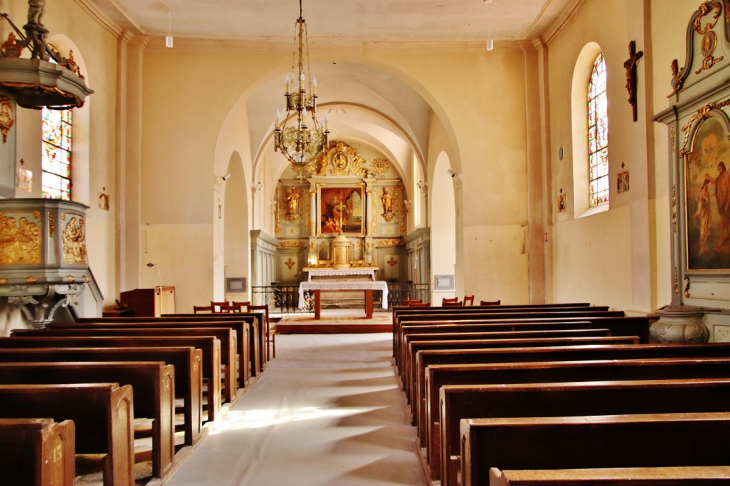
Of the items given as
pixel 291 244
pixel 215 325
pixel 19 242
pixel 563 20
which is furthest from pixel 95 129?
pixel 291 244

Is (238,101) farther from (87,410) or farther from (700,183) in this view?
(87,410)

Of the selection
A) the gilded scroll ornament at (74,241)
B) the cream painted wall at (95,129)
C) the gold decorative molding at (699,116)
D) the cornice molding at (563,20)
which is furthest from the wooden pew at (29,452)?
the cornice molding at (563,20)

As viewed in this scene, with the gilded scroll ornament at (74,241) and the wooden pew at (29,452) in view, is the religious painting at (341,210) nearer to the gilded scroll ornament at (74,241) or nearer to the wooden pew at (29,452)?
the gilded scroll ornament at (74,241)

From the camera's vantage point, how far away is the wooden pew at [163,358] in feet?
12.9

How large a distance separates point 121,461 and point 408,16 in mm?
8459

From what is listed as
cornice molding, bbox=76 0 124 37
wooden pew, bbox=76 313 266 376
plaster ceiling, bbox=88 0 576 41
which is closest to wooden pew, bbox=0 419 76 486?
wooden pew, bbox=76 313 266 376

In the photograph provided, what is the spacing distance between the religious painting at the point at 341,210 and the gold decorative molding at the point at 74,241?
14677 millimetres

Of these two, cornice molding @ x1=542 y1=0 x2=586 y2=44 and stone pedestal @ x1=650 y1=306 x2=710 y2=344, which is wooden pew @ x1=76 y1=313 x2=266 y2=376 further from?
cornice molding @ x1=542 y1=0 x2=586 y2=44

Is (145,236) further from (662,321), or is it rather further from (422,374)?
(662,321)

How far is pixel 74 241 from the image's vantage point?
6.40m

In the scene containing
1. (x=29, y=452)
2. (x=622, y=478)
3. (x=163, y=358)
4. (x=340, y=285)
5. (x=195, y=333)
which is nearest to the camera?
(x=622, y=478)

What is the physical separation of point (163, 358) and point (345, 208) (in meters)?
17.5

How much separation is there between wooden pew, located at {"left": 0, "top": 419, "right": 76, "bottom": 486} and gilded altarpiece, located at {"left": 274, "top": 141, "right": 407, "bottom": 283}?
62.1ft

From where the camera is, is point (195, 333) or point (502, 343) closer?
point (502, 343)
